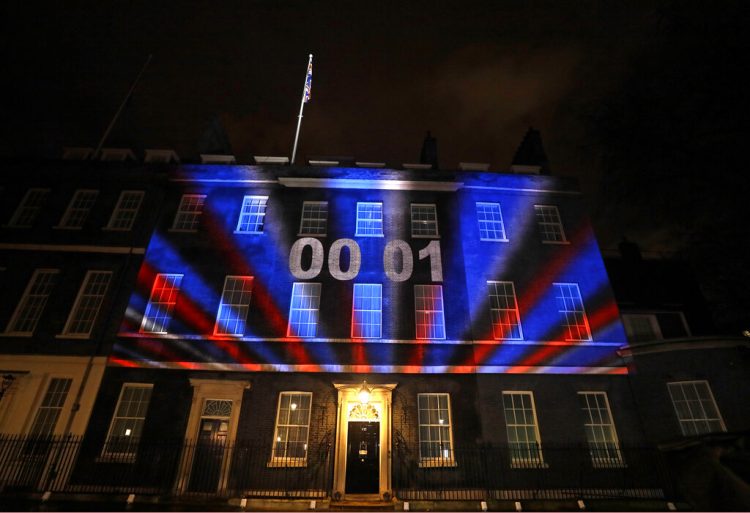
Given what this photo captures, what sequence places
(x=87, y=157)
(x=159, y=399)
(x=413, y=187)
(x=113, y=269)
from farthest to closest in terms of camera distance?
(x=87, y=157)
(x=413, y=187)
(x=113, y=269)
(x=159, y=399)

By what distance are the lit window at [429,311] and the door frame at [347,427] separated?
2.87 metres

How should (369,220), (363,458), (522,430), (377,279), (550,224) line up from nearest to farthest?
1. (363,458)
2. (522,430)
3. (377,279)
4. (369,220)
5. (550,224)

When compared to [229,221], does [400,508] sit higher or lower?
lower

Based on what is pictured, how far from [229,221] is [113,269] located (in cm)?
579

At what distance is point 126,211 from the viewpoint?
19109 millimetres

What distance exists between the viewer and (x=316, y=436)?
1434cm

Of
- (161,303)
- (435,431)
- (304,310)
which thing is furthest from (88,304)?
(435,431)

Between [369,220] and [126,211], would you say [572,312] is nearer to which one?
[369,220]

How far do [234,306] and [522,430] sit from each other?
43.8 feet

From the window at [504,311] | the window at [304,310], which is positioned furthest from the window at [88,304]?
the window at [504,311]

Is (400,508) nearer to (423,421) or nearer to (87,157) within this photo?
(423,421)

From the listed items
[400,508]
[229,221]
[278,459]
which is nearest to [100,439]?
[278,459]

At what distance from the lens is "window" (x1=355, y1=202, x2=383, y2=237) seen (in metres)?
18.5

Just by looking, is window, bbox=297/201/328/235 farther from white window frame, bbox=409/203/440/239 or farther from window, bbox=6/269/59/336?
window, bbox=6/269/59/336
